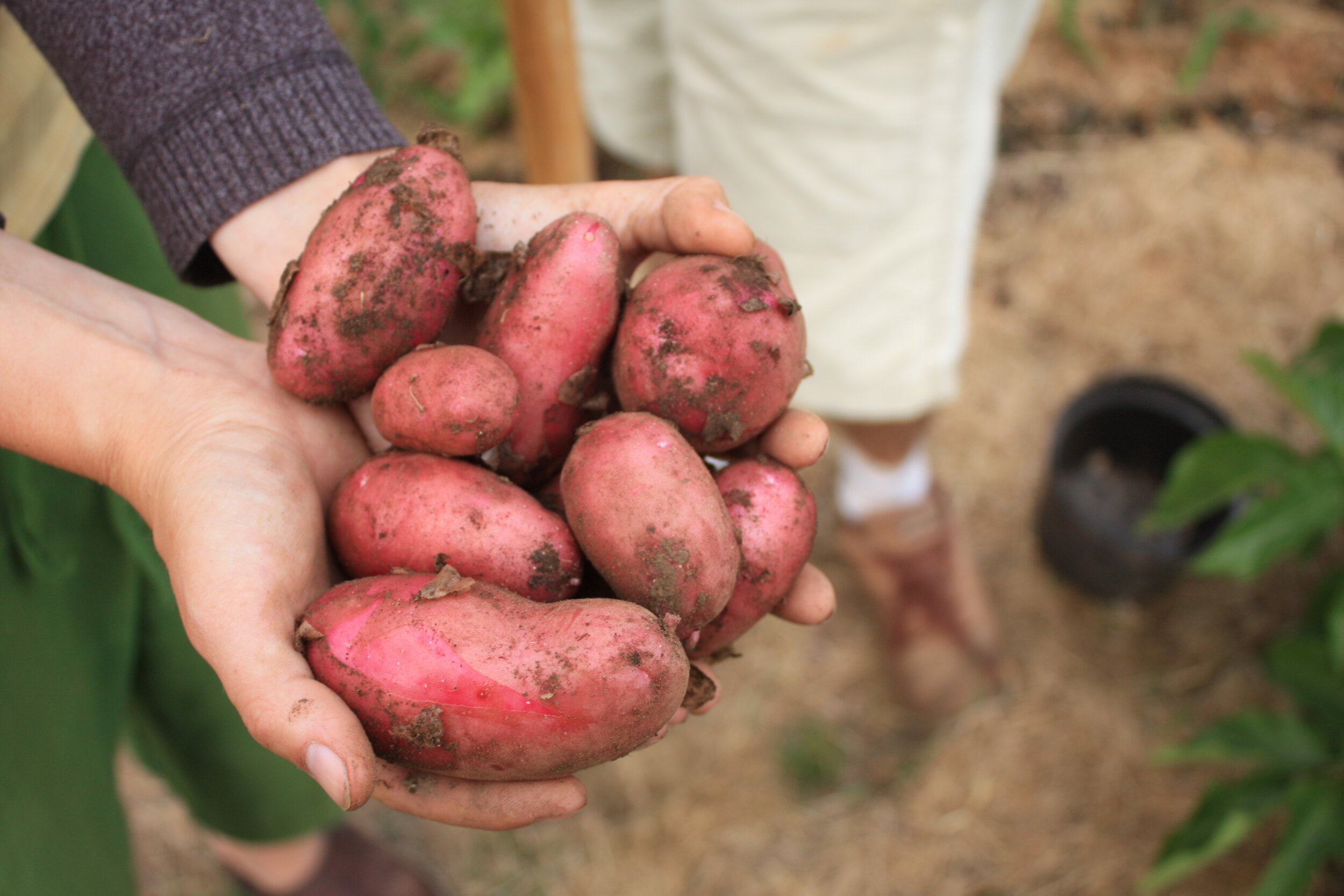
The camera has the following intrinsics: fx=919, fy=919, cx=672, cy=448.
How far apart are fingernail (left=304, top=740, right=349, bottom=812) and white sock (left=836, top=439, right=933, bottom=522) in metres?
1.91

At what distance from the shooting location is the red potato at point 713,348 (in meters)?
1.36

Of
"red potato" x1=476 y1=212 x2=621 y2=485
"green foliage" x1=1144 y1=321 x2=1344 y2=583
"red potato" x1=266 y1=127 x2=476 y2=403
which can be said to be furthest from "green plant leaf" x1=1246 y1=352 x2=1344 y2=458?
"red potato" x1=266 y1=127 x2=476 y2=403

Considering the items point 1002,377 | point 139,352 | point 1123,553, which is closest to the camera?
point 139,352

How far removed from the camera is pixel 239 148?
1476 millimetres

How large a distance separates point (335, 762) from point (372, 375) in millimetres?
680

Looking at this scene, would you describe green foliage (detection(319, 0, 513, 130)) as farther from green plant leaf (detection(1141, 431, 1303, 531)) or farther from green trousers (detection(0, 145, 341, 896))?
green plant leaf (detection(1141, 431, 1303, 531))

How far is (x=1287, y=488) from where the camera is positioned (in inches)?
81.1

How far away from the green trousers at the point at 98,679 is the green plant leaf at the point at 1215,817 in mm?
1902

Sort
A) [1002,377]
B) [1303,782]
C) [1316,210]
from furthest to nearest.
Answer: [1316,210], [1002,377], [1303,782]

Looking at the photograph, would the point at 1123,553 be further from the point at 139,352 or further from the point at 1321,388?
the point at 139,352

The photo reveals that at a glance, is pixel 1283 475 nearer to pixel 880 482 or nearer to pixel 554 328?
pixel 880 482

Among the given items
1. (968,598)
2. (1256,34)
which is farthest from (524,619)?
(1256,34)

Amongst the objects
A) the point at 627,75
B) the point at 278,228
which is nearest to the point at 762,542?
the point at 278,228

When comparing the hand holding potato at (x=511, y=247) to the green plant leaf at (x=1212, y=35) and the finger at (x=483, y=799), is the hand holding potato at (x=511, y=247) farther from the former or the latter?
the green plant leaf at (x=1212, y=35)
